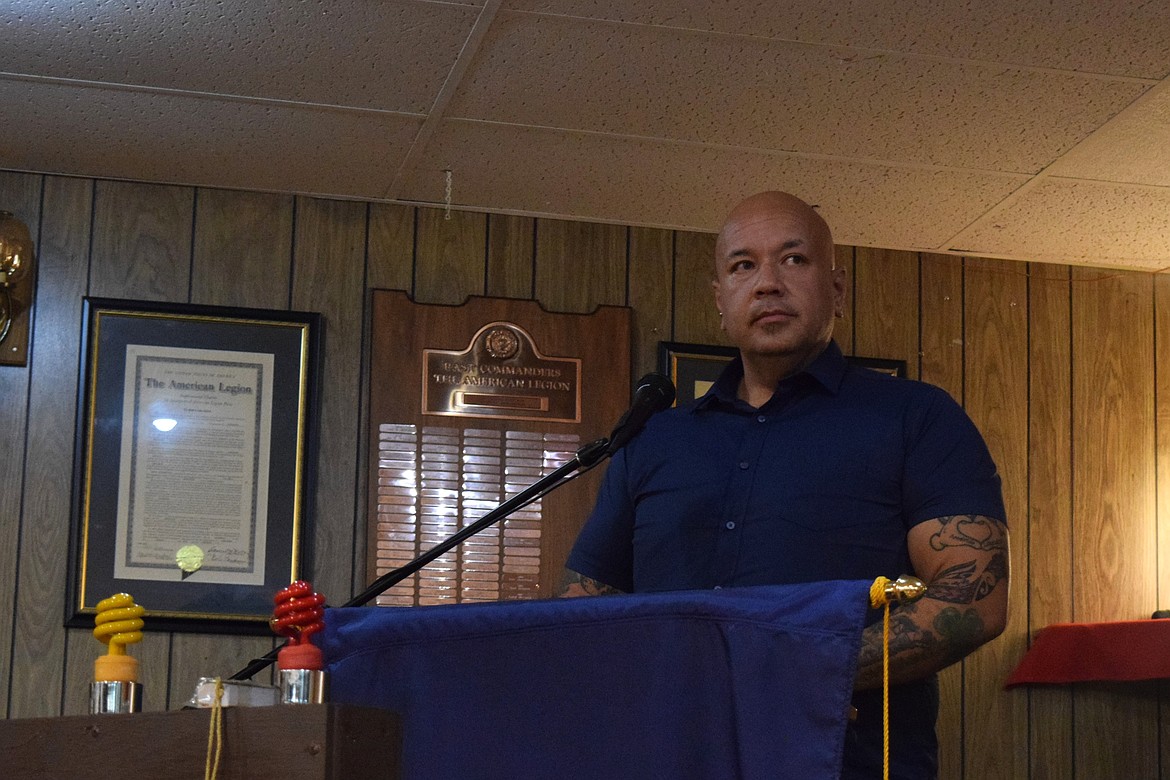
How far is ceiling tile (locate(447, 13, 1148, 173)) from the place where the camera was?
2.74 m

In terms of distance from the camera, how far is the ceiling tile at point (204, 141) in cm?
301

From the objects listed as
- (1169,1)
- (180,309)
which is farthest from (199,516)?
(1169,1)

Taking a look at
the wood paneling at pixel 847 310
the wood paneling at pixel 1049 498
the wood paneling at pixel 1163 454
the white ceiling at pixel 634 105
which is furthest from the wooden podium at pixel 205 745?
the wood paneling at pixel 1163 454

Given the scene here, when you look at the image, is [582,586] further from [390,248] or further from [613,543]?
[390,248]

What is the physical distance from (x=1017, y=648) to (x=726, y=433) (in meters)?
2.08

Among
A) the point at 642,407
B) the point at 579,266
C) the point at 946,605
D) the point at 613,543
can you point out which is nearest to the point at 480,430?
the point at 579,266

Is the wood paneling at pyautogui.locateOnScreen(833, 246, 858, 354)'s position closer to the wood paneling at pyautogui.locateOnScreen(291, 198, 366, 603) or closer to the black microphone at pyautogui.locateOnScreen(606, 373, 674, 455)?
the wood paneling at pyautogui.locateOnScreen(291, 198, 366, 603)

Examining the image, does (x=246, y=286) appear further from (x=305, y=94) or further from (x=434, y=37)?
(x=434, y=37)

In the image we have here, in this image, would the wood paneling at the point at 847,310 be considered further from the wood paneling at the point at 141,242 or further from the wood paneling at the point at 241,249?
the wood paneling at the point at 141,242

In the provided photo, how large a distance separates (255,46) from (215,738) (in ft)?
6.17

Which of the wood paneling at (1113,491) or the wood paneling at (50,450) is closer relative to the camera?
the wood paneling at (50,450)

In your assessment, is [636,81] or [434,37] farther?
[636,81]

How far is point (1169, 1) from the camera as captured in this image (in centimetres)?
253

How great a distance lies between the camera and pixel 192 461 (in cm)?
341
